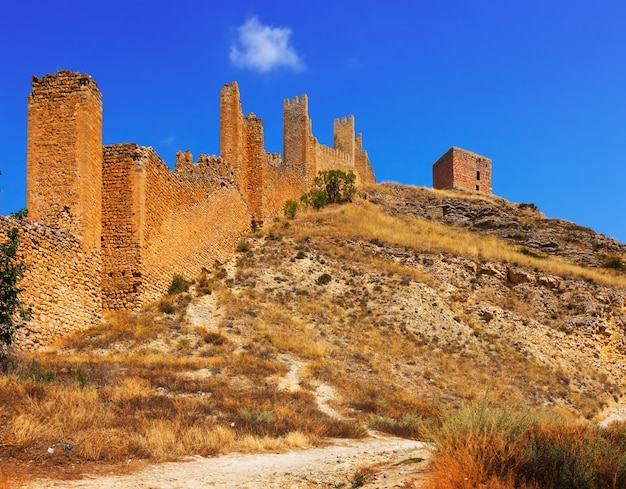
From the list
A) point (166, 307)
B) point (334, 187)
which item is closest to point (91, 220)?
point (166, 307)

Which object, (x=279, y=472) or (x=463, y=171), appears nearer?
(x=279, y=472)

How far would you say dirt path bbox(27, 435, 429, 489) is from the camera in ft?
23.4

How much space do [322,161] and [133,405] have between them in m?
36.8

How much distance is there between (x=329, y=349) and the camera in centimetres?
1931

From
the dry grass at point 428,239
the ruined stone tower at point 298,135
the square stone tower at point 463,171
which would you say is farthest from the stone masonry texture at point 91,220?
the square stone tower at point 463,171

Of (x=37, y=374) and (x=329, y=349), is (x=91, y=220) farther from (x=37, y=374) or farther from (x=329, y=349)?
(x=37, y=374)

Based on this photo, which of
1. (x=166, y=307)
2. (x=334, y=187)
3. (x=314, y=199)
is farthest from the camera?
(x=334, y=187)

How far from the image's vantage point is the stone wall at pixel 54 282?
1562 cm

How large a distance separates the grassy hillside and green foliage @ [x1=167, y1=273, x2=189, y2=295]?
1.31 feet

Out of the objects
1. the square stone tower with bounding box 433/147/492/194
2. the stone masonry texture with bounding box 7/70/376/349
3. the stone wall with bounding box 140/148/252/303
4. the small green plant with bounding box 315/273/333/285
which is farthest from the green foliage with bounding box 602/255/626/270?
the stone masonry texture with bounding box 7/70/376/349

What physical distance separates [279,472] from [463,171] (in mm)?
47700

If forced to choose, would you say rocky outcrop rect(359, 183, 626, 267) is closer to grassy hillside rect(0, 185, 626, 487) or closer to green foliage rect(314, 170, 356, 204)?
grassy hillside rect(0, 185, 626, 487)

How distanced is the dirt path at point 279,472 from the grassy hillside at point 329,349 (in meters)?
0.56

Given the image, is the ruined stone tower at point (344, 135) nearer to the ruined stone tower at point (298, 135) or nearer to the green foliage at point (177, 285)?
the ruined stone tower at point (298, 135)
